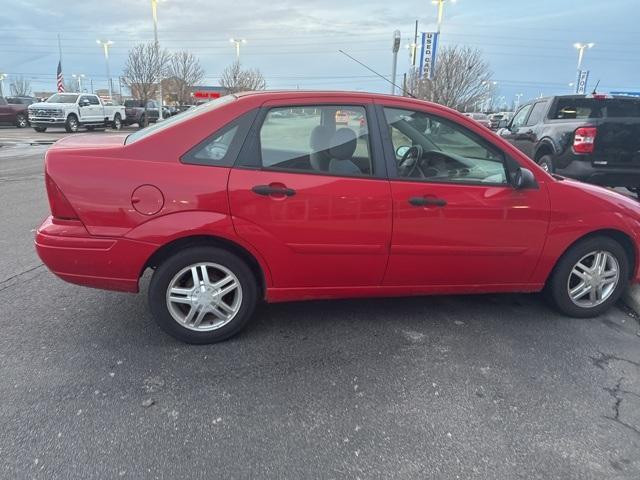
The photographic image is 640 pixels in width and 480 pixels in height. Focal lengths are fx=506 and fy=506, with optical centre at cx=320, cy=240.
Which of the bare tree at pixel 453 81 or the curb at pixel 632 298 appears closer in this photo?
the curb at pixel 632 298

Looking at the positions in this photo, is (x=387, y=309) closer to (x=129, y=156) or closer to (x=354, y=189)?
(x=354, y=189)

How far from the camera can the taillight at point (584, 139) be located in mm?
7518

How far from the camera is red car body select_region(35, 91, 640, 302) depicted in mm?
3146

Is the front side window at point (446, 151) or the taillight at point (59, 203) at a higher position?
the front side window at point (446, 151)

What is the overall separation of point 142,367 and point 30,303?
1519mm

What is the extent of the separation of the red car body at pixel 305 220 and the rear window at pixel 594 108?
18.1ft

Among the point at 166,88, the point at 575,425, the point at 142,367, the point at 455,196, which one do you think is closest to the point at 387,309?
the point at 455,196

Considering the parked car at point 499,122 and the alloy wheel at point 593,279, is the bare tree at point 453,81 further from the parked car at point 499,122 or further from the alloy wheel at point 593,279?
the alloy wheel at point 593,279

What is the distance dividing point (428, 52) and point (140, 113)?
19.7 m

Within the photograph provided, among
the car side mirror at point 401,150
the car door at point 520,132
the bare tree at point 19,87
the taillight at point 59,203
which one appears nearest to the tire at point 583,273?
the car side mirror at point 401,150

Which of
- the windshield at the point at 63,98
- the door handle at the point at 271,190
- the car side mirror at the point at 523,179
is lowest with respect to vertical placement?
the windshield at the point at 63,98

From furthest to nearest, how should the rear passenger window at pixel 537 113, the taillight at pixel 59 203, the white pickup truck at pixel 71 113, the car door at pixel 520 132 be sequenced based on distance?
the white pickup truck at pixel 71 113 < the car door at pixel 520 132 < the rear passenger window at pixel 537 113 < the taillight at pixel 59 203

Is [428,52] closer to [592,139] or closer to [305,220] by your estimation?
[592,139]

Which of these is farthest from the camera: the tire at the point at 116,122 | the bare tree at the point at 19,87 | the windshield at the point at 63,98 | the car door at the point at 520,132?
the bare tree at the point at 19,87
